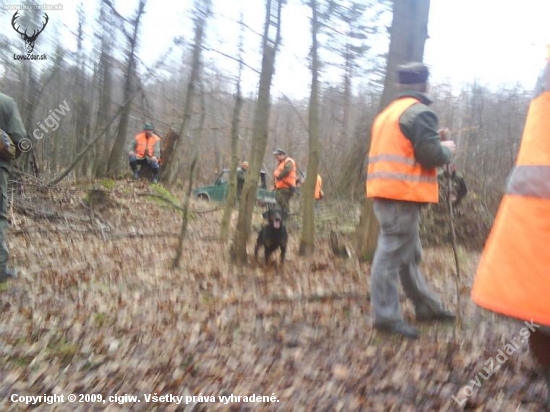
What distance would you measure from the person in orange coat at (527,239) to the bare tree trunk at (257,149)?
4968 millimetres

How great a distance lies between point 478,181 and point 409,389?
7480 mm

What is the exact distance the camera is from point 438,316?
160 inches

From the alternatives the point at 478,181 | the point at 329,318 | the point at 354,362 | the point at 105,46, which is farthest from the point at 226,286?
the point at 105,46

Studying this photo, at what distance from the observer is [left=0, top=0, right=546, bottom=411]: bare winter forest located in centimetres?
320

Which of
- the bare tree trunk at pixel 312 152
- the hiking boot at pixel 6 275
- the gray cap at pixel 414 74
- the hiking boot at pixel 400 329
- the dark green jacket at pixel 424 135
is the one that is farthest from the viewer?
the bare tree trunk at pixel 312 152

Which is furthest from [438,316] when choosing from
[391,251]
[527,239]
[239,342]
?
[527,239]

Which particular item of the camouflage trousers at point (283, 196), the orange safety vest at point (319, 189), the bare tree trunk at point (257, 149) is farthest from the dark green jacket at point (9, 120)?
the orange safety vest at point (319, 189)

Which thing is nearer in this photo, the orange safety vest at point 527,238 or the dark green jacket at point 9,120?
the orange safety vest at point 527,238

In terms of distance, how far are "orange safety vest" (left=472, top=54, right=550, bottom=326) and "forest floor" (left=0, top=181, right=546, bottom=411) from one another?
0.98 m

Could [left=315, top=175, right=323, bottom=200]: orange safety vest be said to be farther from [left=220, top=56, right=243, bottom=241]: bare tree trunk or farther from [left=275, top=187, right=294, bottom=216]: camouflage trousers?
[left=220, top=56, right=243, bottom=241]: bare tree trunk

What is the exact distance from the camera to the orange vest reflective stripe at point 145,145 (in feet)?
48.7

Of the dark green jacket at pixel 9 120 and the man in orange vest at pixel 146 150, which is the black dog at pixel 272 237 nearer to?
the dark green jacket at pixel 9 120

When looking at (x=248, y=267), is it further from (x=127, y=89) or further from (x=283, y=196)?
(x=127, y=89)

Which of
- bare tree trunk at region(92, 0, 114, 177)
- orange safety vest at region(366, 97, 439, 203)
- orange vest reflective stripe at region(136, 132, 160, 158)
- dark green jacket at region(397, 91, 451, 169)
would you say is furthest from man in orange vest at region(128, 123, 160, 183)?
dark green jacket at region(397, 91, 451, 169)
